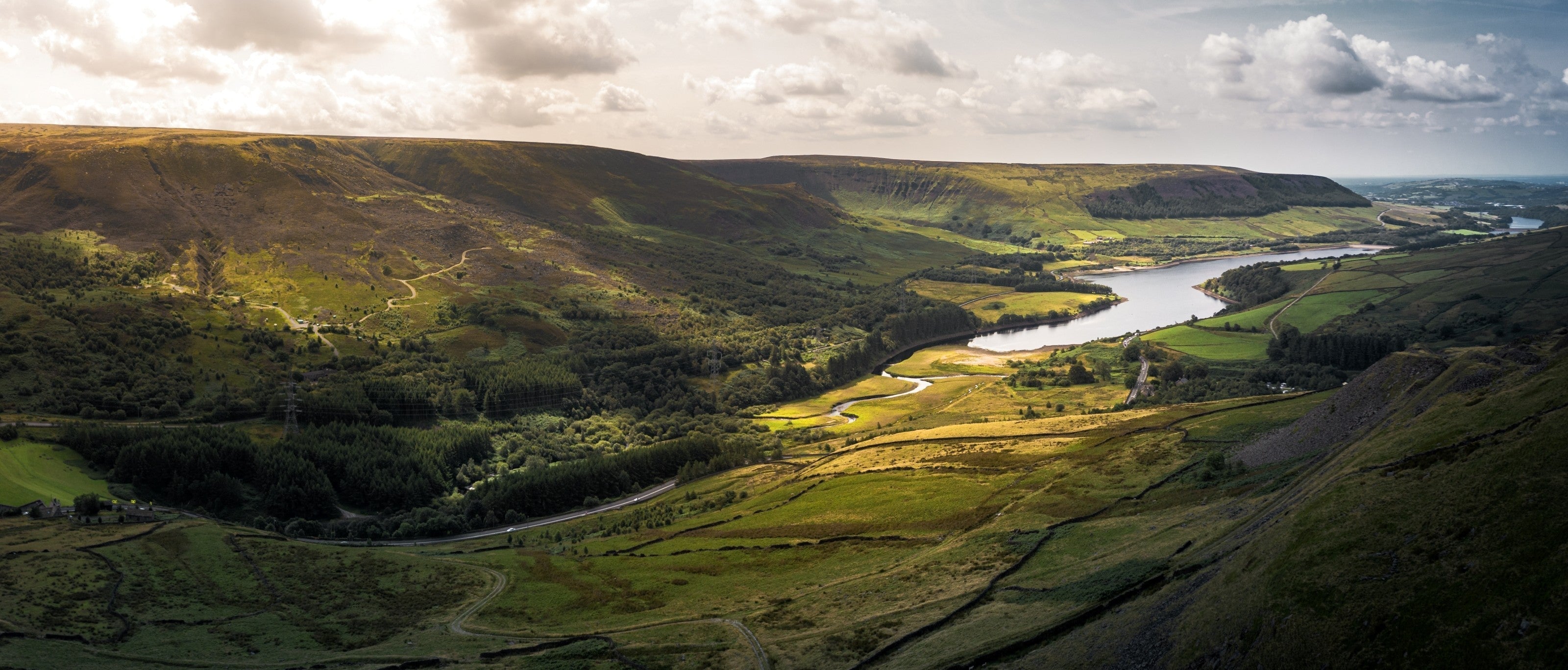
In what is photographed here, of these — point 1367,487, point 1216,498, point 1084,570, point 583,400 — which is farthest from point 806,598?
point 583,400

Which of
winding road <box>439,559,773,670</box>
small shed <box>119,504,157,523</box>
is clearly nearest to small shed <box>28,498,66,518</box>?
small shed <box>119,504,157,523</box>

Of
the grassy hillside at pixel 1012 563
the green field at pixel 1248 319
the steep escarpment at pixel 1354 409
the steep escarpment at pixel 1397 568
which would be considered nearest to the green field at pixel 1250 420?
the grassy hillside at pixel 1012 563

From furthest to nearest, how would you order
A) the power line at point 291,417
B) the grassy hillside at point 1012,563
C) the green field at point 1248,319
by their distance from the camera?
the green field at point 1248,319, the power line at point 291,417, the grassy hillside at point 1012,563

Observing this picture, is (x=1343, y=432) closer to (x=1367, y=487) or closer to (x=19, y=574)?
(x=1367, y=487)

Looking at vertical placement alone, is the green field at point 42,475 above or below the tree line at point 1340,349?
below

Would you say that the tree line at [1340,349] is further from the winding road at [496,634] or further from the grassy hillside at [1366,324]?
the winding road at [496,634]

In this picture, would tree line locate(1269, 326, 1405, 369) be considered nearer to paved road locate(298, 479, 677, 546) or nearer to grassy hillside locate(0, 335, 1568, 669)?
grassy hillside locate(0, 335, 1568, 669)

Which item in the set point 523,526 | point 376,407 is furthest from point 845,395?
point 376,407
